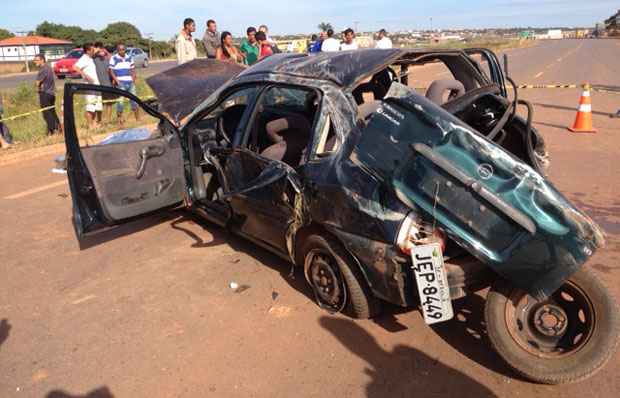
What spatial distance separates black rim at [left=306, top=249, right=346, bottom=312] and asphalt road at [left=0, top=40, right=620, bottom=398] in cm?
12

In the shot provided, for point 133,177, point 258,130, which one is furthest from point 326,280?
point 133,177

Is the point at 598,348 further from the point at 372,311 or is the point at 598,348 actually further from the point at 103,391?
the point at 103,391

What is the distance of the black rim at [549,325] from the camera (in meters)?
2.69

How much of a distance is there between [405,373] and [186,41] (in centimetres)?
927

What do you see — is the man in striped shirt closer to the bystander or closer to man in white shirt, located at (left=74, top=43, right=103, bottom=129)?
man in white shirt, located at (left=74, top=43, right=103, bottom=129)

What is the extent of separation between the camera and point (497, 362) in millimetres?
2938

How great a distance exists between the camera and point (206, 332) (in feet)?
11.2

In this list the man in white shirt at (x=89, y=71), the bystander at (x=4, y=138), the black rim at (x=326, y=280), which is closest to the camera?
the black rim at (x=326, y=280)

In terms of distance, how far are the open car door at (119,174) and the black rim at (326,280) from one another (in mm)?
1798

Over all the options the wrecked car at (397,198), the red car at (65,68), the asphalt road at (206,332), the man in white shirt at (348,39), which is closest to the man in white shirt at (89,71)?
the man in white shirt at (348,39)

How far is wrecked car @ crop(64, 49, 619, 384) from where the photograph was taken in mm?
2521

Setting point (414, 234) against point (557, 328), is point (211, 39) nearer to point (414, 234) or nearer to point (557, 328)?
point (414, 234)

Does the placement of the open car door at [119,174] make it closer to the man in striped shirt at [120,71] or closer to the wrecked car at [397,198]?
the wrecked car at [397,198]

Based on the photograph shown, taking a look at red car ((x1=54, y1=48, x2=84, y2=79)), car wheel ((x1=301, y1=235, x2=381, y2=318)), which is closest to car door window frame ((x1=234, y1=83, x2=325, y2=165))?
car wheel ((x1=301, y1=235, x2=381, y2=318))
